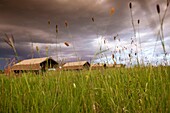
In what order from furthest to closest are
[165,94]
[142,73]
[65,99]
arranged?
[142,73]
[65,99]
[165,94]

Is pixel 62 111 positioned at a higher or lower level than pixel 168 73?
lower

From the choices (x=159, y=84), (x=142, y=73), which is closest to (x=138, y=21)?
(x=142, y=73)

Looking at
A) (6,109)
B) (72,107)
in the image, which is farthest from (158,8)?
(6,109)

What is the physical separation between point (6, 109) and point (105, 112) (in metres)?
1.24

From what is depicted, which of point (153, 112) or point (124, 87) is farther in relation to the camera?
point (124, 87)

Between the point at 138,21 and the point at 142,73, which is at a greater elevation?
the point at 138,21

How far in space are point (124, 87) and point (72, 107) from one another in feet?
3.26

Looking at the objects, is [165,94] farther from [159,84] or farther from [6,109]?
[6,109]

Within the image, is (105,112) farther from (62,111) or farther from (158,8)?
(158,8)

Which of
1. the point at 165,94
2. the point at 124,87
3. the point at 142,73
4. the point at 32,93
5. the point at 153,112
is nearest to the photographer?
the point at 153,112

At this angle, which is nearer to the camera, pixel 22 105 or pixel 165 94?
pixel 165 94

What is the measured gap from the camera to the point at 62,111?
2.12 meters

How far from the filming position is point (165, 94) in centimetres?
208

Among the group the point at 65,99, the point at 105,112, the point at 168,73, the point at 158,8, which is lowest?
the point at 105,112
